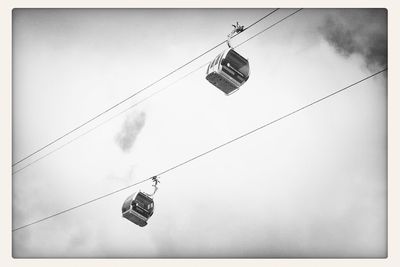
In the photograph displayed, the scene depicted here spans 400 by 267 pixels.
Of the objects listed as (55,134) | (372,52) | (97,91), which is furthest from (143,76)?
(372,52)

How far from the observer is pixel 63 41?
7.79 m

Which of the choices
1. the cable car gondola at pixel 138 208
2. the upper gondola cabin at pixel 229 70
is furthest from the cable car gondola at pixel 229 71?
the cable car gondola at pixel 138 208

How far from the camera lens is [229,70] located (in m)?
6.80

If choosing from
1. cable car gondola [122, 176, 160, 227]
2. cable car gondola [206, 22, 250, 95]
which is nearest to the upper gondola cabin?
cable car gondola [206, 22, 250, 95]

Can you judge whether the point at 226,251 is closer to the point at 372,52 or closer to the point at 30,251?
the point at 30,251

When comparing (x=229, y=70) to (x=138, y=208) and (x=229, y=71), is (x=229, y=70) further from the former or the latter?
(x=138, y=208)

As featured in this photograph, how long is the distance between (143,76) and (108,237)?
1.83m

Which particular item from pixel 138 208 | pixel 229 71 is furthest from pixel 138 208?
pixel 229 71

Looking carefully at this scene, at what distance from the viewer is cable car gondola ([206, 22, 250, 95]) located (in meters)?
6.78

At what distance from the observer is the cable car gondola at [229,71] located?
22.2 ft

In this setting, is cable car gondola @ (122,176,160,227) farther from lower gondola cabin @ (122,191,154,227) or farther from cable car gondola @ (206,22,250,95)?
cable car gondola @ (206,22,250,95)

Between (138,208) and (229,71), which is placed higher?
(229,71)

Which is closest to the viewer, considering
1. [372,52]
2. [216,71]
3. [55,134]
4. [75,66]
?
[216,71]

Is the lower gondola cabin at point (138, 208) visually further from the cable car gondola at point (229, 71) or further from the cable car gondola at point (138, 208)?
the cable car gondola at point (229, 71)
